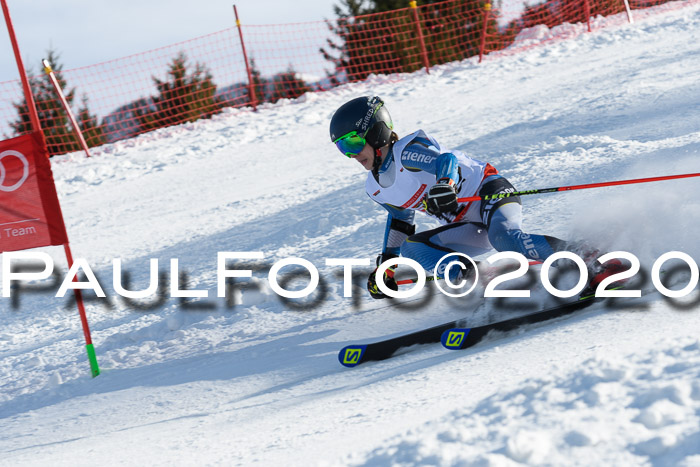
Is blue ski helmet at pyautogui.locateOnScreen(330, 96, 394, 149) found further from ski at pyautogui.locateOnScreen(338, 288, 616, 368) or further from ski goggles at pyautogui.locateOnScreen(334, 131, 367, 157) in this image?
ski at pyautogui.locateOnScreen(338, 288, 616, 368)

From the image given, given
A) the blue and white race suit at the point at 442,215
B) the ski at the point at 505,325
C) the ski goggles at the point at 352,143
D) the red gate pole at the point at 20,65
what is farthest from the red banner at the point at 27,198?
the ski at the point at 505,325

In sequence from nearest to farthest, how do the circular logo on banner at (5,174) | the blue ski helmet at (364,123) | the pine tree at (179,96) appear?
1. the blue ski helmet at (364,123)
2. the circular logo on banner at (5,174)
3. the pine tree at (179,96)

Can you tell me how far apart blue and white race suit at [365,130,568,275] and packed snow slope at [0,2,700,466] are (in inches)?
16.9

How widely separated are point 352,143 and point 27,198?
7.21 ft

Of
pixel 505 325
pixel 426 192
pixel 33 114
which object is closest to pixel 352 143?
pixel 426 192

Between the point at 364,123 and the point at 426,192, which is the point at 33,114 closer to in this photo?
the point at 364,123

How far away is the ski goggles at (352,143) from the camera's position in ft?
12.9

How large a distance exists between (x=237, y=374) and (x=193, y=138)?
8.63m

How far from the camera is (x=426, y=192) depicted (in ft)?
13.4

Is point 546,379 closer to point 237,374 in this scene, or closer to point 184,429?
point 184,429

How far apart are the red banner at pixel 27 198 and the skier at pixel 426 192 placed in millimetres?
1994

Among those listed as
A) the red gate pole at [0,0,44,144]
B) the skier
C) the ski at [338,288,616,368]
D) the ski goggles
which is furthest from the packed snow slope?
the red gate pole at [0,0,44,144]

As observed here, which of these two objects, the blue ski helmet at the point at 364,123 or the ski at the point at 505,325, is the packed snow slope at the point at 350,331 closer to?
the ski at the point at 505,325

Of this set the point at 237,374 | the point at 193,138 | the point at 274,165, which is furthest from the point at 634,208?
the point at 193,138
